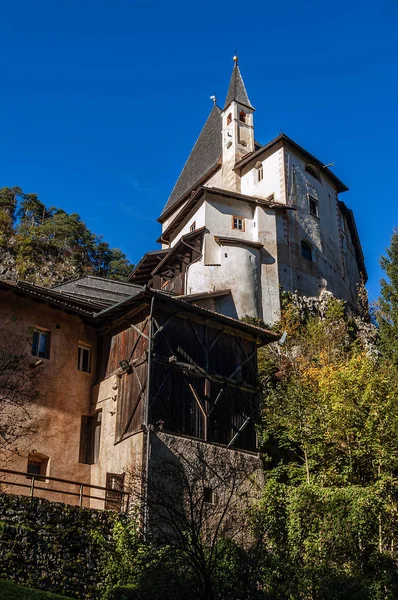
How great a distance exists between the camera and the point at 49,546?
1875cm

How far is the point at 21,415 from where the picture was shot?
23531 mm

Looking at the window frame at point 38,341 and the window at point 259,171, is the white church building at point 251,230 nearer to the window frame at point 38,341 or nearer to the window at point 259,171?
the window at point 259,171

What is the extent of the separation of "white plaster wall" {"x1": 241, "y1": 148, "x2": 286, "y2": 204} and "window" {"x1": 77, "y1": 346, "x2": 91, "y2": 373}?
22.9m

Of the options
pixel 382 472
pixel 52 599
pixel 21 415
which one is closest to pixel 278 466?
pixel 382 472

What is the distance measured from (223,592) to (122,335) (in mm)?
12242

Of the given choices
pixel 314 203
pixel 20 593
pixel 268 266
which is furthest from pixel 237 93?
pixel 20 593

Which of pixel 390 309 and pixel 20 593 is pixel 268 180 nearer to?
pixel 390 309

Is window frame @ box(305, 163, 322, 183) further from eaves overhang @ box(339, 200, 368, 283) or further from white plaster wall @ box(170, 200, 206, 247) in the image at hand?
white plaster wall @ box(170, 200, 206, 247)

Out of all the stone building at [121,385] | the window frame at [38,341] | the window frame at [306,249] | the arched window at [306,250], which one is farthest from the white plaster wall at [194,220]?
the window frame at [38,341]

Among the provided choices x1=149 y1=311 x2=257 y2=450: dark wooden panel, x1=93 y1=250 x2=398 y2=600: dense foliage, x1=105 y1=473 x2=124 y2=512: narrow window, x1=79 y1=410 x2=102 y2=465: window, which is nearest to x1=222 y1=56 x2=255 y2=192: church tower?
x1=93 y1=250 x2=398 y2=600: dense foliage

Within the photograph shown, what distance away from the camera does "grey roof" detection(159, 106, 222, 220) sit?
5325 centimetres

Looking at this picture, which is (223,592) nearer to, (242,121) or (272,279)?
(272,279)

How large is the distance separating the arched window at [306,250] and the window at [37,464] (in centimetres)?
2608

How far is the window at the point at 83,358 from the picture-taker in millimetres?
26469
